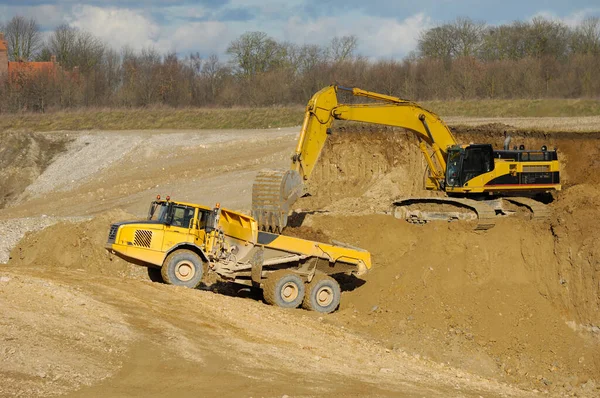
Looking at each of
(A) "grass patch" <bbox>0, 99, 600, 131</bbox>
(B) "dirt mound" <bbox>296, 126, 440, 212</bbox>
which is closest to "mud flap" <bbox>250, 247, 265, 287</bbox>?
(B) "dirt mound" <bbox>296, 126, 440, 212</bbox>

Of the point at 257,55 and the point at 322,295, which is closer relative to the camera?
the point at 322,295

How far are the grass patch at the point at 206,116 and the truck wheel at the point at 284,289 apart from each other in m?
32.8

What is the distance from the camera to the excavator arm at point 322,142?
2023 centimetres

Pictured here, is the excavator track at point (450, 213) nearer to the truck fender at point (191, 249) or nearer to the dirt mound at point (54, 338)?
the truck fender at point (191, 249)

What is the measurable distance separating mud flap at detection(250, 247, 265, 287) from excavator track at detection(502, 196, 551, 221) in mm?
8053

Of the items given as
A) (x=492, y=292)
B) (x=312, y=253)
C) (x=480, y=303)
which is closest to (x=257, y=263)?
(x=312, y=253)


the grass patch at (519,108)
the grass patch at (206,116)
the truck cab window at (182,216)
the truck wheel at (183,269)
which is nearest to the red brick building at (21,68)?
the grass patch at (206,116)

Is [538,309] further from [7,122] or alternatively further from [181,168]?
[7,122]

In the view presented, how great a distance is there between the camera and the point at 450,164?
81.3 feet

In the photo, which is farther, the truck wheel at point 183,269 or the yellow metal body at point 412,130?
the yellow metal body at point 412,130

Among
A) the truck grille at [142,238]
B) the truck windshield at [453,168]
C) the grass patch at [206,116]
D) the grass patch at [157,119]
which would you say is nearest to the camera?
the truck grille at [142,238]

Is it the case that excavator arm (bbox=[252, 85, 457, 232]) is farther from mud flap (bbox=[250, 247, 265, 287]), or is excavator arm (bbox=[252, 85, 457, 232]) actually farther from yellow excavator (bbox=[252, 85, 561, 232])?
mud flap (bbox=[250, 247, 265, 287])

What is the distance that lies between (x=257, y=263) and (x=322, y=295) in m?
1.83

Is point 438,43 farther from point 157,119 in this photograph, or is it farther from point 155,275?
point 155,275
